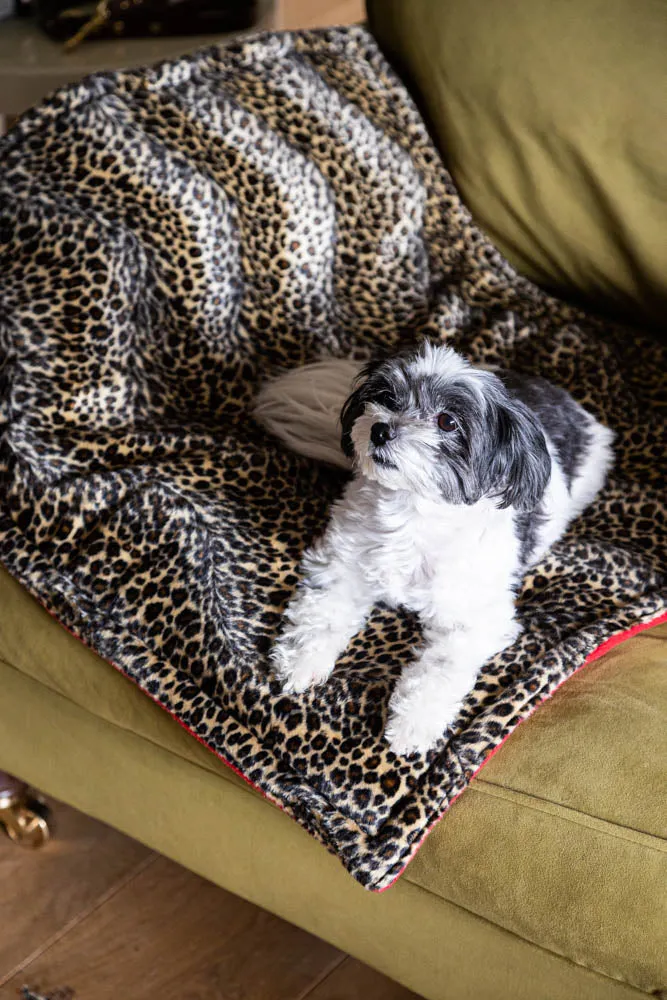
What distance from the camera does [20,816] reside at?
1693 mm

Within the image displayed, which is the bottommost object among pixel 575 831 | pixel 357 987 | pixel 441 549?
pixel 357 987

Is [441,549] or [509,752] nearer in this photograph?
[509,752]

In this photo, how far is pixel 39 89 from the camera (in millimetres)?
2594

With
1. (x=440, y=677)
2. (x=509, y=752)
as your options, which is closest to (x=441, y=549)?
(x=440, y=677)

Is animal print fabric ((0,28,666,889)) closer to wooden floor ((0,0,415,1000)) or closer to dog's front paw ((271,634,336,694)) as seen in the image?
dog's front paw ((271,634,336,694))

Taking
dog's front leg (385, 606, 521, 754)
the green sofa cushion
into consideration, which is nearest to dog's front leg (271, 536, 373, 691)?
dog's front leg (385, 606, 521, 754)

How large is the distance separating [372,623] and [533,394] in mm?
466

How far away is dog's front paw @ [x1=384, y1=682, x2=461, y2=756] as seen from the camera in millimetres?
1208

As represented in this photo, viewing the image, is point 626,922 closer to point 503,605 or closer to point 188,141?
point 503,605

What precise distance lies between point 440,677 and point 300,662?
0.19 m

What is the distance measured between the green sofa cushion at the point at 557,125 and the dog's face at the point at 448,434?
72 cm

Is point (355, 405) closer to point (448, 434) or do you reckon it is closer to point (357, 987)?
point (448, 434)

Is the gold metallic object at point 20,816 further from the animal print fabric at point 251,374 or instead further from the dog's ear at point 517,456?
the dog's ear at point 517,456

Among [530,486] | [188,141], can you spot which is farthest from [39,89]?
[530,486]
